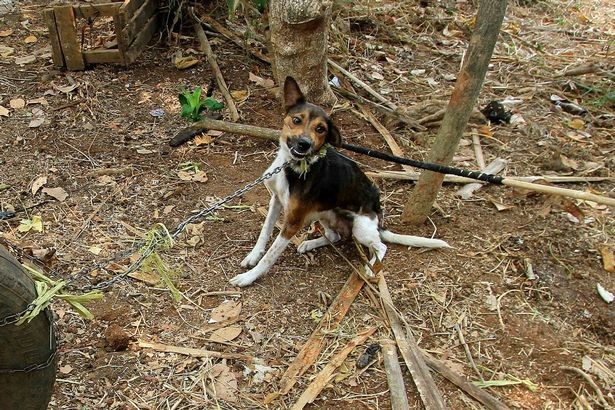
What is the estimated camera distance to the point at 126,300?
400cm

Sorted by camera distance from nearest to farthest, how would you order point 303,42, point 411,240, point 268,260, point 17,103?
point 268,260, point 411,240, point 303,42, point 17,103

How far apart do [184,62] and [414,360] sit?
4.49m

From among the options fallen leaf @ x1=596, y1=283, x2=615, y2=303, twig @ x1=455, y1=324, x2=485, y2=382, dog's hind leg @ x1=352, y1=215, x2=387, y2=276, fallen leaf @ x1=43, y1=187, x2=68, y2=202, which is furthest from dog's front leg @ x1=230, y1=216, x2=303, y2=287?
fallen leaf @ x1=596, y1=283, x2=615, y2=303

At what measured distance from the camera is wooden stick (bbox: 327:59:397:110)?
6.44 meters

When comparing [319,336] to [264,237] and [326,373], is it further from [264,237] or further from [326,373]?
[264,237]

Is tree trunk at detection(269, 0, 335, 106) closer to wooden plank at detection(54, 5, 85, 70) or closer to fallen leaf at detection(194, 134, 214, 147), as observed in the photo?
fallen leaf at detection(194, 134, 214, 147)

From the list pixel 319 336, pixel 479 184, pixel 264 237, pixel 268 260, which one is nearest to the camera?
pixel 319 336

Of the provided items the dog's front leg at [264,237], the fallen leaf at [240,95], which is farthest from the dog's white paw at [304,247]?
the fallen leaf at [240,95]

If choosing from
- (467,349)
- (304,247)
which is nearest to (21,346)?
(304,247)

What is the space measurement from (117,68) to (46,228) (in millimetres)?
2578

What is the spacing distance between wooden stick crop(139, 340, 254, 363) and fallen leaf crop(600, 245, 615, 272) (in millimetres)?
3048

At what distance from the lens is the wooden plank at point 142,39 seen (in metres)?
6.39

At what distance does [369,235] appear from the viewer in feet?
14.6

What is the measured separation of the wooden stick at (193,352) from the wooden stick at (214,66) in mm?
2823
